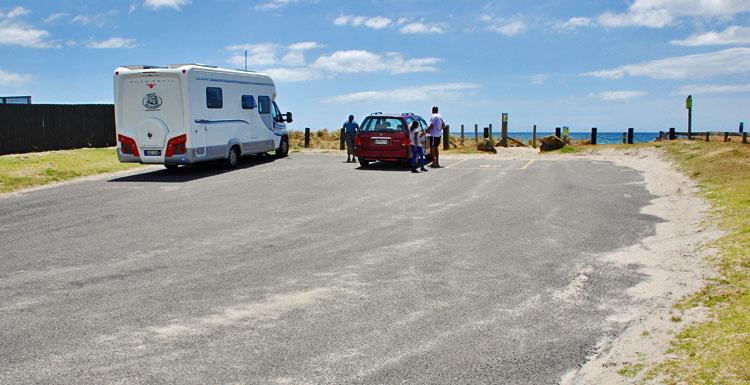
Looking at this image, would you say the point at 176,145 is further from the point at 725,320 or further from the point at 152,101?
the point at 725,320

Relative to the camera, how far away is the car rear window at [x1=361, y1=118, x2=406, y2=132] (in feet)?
63.1

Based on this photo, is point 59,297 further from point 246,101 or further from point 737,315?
point 246,101

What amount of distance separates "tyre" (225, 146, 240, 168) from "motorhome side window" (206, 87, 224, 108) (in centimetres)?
179

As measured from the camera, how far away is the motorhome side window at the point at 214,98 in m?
17.8

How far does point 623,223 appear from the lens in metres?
10.2

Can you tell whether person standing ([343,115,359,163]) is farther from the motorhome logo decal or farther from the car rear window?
the motorhome logo decal

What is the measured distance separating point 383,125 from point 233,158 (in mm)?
4954

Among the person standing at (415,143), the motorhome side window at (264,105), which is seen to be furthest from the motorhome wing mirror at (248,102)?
the person standing at (415,143)

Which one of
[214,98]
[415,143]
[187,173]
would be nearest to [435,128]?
[415,143]

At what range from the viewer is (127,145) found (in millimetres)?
17391

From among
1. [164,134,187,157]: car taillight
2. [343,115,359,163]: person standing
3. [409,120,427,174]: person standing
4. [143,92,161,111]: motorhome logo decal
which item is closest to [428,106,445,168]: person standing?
[409,120,427,174]: person standing

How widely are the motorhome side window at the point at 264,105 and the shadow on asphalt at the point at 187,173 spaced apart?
6.01ft

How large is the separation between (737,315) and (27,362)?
5596mm

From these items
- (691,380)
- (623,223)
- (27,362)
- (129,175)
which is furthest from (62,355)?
(129,175)
